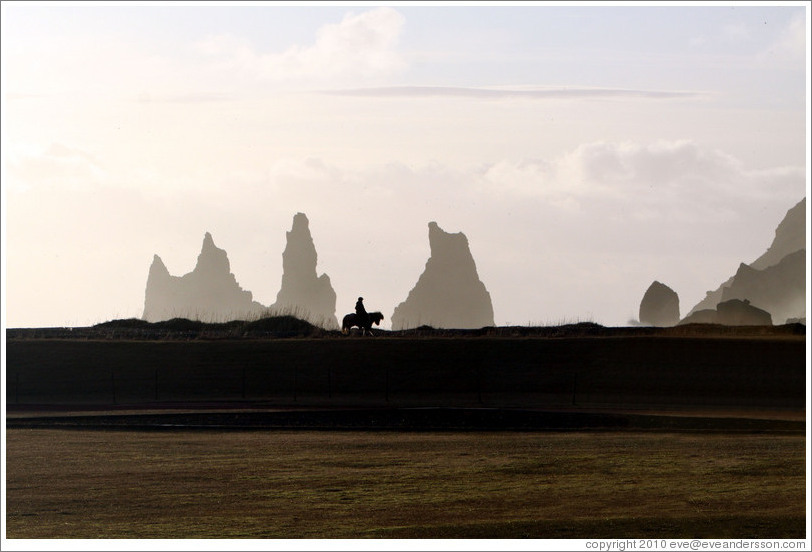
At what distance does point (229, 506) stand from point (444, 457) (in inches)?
255

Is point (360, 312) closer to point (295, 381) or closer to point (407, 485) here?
point (295, 381)

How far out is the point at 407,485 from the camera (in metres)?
21.3

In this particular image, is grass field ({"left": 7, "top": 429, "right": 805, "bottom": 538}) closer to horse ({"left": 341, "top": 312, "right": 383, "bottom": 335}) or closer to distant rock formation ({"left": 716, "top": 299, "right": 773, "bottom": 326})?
horse ({"left": 341, "top": 312, "right": 383, "bottom": 335})

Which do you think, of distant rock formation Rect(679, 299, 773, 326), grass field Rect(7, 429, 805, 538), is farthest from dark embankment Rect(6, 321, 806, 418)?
distant rock formation Rect(679, 299, 773, 326)

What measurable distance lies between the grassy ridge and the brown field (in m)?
0.10

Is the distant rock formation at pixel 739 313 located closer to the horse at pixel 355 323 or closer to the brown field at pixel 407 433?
the brown field at pixel 407 433

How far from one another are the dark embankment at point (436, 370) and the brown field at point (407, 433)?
0.34 ft

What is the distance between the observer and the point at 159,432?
30.1 meters

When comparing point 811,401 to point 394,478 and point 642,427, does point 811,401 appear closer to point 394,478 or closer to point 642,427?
point 394,478

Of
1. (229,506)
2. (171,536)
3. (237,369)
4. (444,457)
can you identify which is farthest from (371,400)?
(171,536)

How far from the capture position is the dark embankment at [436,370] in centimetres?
3894

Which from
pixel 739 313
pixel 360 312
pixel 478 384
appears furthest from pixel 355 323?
pixel 739 313

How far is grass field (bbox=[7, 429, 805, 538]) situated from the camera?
57.7ft

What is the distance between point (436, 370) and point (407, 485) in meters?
21.1
